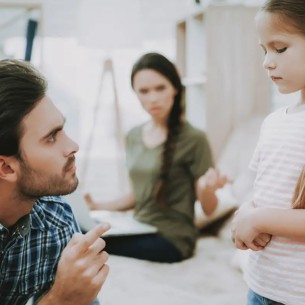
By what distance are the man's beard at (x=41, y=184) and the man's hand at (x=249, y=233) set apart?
1.27 ft

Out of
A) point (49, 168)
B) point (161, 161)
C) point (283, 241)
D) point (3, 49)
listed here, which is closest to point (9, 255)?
point (49, 168)

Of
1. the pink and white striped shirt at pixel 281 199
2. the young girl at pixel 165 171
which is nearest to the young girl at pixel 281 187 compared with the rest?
the pink and white striped shirt at pixel 281 199

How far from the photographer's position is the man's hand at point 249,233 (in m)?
0.96

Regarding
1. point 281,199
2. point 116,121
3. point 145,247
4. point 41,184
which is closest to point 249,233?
point 281,199

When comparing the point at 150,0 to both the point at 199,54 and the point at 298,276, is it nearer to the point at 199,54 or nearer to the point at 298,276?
the point at 199,54

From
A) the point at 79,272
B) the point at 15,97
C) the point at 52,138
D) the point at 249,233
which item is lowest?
the point at 79,272

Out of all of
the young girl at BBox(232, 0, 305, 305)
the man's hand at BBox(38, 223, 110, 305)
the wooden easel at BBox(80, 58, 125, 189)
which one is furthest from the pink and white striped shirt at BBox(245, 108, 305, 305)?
the wooden easel at BBox(80, 58, 125, 189)

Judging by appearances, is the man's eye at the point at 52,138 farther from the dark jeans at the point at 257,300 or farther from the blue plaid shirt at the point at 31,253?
the dark jeans at the point at 257,300

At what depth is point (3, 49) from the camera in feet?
14.0

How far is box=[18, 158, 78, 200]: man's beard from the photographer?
1.11m

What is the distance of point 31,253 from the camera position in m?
1.08

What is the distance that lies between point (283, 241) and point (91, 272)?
41 cm

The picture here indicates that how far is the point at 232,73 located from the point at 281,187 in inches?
82.4

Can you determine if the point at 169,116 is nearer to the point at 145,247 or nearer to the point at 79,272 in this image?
the point at 145,247
